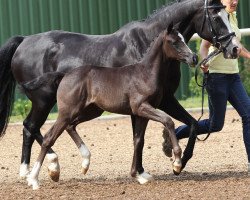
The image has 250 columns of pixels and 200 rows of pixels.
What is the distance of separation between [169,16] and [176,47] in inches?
24.1

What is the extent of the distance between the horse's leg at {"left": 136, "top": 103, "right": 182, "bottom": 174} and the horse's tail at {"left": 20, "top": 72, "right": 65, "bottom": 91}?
3.54 feet

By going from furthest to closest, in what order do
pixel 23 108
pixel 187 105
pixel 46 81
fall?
1. pixel 187 105
2. pixel 23 108
3. pixel 46 81

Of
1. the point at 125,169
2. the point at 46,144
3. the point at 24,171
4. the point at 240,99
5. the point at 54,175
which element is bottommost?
the point at 125,169

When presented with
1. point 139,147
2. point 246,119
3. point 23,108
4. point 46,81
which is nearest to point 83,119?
point 46,81

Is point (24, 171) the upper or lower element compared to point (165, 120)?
lower

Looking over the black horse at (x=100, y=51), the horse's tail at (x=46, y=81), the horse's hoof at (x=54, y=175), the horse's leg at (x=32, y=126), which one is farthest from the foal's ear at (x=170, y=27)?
the horse's hoof at (x=54, y=175)

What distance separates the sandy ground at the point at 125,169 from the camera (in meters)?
8.09

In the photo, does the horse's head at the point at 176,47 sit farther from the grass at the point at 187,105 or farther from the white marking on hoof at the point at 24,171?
the grass at the point at 187,105

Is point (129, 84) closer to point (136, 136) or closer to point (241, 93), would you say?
point (136, 136)

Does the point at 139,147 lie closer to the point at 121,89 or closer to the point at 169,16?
the point at 121,89

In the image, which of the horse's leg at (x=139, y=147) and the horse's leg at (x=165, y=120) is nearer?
the horse's leg at (x=165, y=120)

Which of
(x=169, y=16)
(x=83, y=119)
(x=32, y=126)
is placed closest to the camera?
(x=169, y=16)

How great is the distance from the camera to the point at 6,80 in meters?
10.2

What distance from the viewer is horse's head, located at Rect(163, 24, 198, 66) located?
27.5ft
